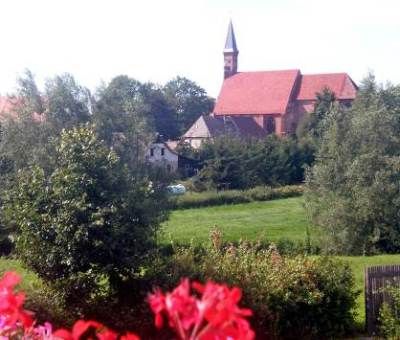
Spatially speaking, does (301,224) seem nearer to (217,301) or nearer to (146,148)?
(146,148)

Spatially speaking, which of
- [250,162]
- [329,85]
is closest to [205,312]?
[250,162]

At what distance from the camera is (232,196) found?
47.8 meters

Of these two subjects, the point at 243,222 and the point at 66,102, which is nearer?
the point at 66,102

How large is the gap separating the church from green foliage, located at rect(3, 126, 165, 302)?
6845 centimetres

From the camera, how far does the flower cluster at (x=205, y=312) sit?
1.31 meters

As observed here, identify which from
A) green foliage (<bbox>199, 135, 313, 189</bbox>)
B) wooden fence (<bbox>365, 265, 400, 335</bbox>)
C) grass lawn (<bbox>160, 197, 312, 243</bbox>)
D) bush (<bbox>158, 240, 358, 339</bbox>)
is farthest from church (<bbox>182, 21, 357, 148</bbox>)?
wooden fence (<bbox>365, 265, 400, 335</bbox>)

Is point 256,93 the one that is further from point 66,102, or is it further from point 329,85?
point 66,102

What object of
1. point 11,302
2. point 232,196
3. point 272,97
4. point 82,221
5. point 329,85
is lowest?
point 232,196

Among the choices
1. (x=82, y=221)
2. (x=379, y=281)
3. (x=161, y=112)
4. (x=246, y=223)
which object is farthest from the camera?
(x=161, y=112)

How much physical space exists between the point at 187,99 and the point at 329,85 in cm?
2166

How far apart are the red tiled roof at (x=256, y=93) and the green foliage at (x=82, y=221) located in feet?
234

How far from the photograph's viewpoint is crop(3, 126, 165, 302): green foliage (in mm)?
10352

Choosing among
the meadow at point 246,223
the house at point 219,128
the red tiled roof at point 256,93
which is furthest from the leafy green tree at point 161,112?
the meadow at point 246,223

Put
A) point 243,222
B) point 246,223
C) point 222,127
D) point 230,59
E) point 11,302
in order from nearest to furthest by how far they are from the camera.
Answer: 1. point 11,302
2. point 246,223
3. point 243,222
4. point 222,127
5. point 230,59
